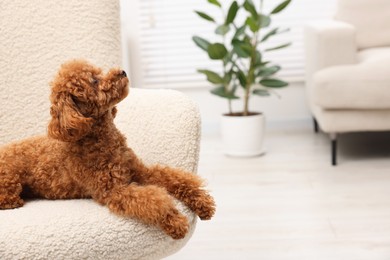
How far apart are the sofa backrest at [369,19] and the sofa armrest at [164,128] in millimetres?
2102

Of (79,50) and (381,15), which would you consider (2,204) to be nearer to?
(79,50)

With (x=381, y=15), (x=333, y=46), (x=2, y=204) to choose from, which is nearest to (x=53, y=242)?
(x=2, y=204)

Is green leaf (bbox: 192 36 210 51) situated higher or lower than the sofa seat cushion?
higher

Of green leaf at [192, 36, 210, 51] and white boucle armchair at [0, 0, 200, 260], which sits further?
→ green leaf at [192, 36, 210, 51]

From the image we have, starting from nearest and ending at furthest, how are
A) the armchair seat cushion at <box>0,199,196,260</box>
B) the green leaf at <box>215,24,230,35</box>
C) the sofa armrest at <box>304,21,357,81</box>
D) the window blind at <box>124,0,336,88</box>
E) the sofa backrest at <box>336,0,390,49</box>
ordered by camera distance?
the armchair seat cushion at <box>0,199,196,260</box>, the sofa armrest at <box>304,21,357,81</box>, the green leaf at <box>215,24,230,35</box>, the sofa backrest at <box>336,0,390,49</box>, the window blind at <box>124,0,336,88</box>

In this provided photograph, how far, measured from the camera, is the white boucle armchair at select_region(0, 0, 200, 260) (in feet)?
3.69

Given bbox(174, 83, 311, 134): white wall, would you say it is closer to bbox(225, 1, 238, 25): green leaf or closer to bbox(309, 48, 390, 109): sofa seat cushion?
bbox(225, 1, 238, 25): green leaf

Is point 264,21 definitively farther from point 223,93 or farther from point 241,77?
point 223,93

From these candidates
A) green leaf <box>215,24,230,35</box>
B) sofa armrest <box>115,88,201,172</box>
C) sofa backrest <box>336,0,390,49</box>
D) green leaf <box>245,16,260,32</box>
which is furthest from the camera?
sofa backrest <box>336,0,390,49</box>

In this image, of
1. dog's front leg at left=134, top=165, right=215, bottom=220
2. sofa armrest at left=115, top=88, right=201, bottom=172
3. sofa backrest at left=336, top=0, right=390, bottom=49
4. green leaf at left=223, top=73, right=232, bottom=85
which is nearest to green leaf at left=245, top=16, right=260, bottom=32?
green leaf at left=223, top=73, right=232, bottom=85

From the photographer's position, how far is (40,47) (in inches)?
64.6

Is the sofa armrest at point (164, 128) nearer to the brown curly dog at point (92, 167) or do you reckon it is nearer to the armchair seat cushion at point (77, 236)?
the brown curly dog at point (92, 167)

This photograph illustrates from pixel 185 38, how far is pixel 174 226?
2.76 meters

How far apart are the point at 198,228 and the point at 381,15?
1747 millimetres
